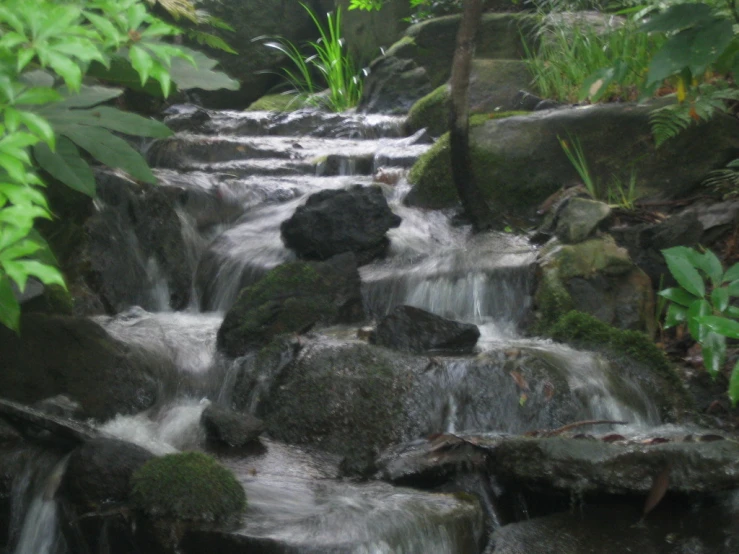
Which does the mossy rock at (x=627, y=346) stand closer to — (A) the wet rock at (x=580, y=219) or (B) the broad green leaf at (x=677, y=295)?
(A) the wet rock at (x=580, y=219)

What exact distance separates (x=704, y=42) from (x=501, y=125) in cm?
403

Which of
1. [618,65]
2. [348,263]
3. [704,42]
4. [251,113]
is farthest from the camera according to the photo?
[251,113]

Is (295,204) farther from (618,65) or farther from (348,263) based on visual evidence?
(618,65)

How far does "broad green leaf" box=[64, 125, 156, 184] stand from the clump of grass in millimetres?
4894

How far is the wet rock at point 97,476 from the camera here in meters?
3.07

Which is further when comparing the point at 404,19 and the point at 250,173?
the point at 404,19

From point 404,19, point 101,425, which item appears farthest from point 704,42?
point 404,19

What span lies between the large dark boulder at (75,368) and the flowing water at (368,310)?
0.12m

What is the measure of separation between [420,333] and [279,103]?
8.86 m

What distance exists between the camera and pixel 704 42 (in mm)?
3010

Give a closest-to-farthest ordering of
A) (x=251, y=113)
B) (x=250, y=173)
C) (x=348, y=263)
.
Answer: (x=348, y=263)
(x=250, y=173)
(x=251, y=113)

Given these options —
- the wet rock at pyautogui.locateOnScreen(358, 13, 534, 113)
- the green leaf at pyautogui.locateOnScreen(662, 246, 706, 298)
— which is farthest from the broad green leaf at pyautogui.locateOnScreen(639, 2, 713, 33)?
the wet rock at pyautogui.locateOnScreen(358, 13, 534, 113)

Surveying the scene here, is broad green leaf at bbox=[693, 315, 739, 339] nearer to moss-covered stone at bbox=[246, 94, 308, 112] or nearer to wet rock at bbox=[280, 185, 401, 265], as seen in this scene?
wet rock at bbox=[280, 185, 401, 265]

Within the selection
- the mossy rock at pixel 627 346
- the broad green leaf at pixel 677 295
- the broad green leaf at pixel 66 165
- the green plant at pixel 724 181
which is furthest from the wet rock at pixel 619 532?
the green plant at pixel 724 181
